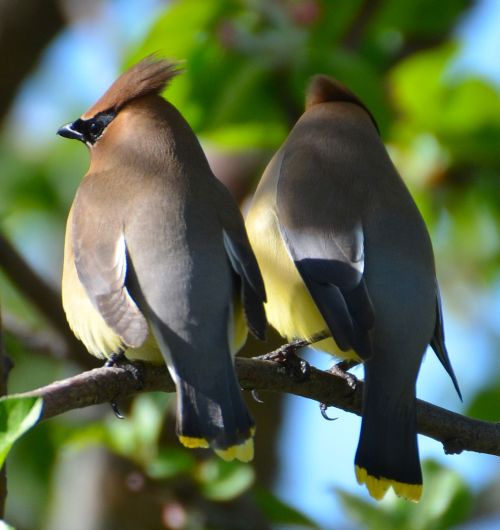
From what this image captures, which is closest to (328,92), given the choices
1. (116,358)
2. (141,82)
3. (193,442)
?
(141,82)

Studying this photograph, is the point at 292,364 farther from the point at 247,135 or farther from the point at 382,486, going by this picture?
the point at 247,135

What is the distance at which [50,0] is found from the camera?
6898 mm

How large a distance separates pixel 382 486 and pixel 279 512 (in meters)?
1.11

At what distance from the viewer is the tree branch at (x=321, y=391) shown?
12.7 ft

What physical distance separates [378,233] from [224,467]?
3.63 ft

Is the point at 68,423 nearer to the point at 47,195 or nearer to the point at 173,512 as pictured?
the point at 47,195

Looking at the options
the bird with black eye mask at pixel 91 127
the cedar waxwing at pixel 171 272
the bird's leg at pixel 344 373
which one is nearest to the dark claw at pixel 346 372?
the bird's leg at pixel 344 373

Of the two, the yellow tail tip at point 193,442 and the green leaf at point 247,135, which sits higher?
the yellow tail tip at point 193,442

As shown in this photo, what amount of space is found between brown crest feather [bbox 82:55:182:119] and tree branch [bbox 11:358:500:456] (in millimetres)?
991

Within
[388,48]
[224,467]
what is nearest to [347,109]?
[224,467]

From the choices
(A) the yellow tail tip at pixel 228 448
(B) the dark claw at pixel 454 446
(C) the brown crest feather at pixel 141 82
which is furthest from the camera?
(C) the brown crest feather at pixel 141 82

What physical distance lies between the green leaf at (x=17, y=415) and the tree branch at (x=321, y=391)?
634mm

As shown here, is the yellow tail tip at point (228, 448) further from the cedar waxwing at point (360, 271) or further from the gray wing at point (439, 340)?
the gray wing at point (439, 340)

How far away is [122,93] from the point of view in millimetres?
4715
